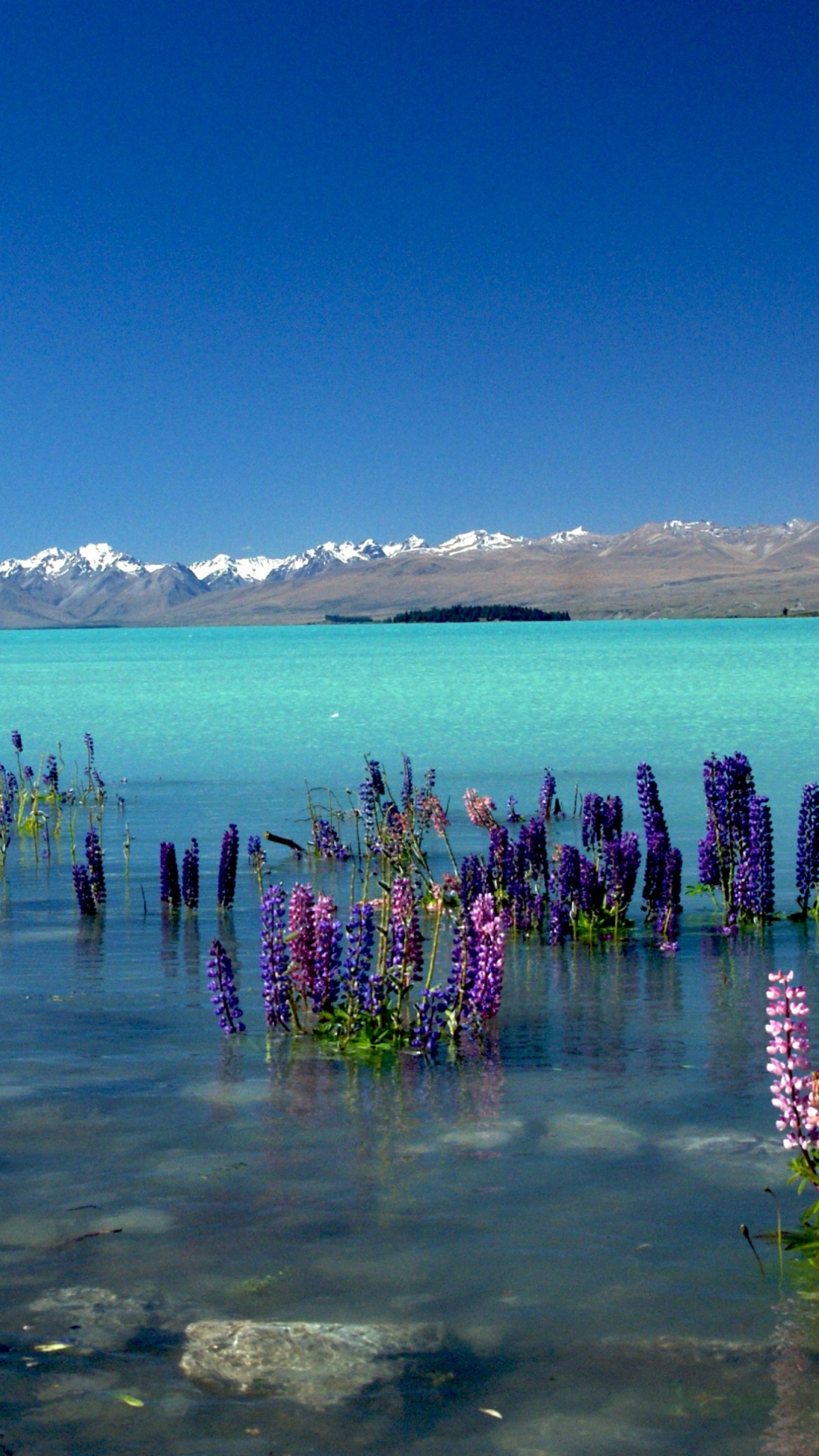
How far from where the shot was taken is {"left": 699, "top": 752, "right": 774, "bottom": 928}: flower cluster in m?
12.0

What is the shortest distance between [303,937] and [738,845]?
17.3ft

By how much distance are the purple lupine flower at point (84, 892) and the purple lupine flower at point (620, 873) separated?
15.1 ft

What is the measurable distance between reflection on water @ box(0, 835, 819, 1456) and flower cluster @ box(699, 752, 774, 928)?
236cm

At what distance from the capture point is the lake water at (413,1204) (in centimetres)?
446

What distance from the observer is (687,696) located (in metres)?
55.4

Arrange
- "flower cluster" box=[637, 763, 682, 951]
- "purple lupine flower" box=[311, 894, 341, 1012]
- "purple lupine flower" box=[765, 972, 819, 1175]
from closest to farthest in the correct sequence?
"purple lupine flower" box=[765, 972, 819, 1175]
"purple lupine flower" box=[311, 894, 341, 1012]
"flower cluster" box=[637, 763, 682, 951]

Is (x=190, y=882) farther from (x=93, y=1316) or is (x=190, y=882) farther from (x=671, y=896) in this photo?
(x=93, y=1316)

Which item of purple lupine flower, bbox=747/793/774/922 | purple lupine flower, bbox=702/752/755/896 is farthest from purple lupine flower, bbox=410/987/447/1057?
purple lupine flower, bbox=702/752/755/896

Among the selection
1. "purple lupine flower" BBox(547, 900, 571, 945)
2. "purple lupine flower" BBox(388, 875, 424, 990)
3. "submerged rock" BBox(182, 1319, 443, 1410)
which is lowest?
"submerged rock" BBox(182, 1319, 443, 1410)

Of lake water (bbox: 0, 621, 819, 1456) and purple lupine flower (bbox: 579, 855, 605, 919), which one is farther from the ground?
purple lupine flower (bbox: 579, 855, 605, 919)

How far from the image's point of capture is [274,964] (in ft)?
28.3

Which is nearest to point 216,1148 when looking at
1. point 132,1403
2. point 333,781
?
point 132,1403

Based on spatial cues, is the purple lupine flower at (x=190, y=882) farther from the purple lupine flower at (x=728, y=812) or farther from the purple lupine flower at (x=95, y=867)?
the purple lupine flower at (x=728, y=812)

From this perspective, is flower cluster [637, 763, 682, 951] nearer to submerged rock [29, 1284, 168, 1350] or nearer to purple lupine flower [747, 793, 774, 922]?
purple lupine flower [747, 793, 774, 922]
